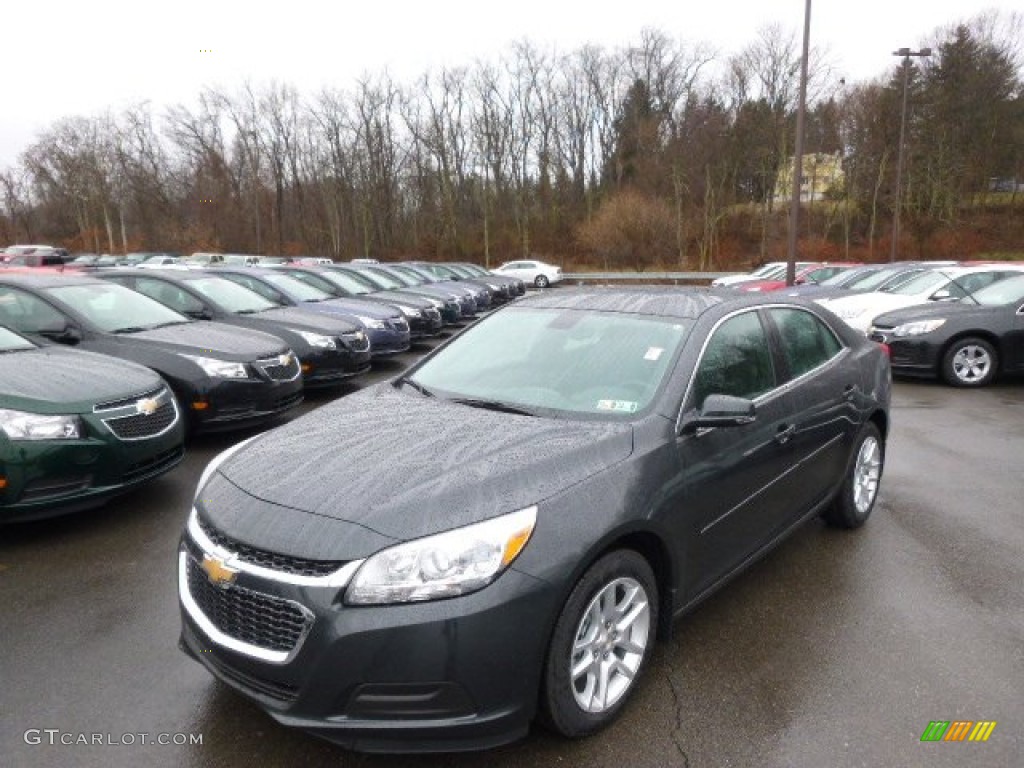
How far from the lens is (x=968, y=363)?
9.60 m

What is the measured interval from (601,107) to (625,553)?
58.2 metres

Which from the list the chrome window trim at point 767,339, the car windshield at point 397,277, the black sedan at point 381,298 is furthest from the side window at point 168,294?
the car windshield at point 397,277

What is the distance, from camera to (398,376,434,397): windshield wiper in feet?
11.3

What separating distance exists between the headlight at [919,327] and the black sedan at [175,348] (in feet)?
27.2

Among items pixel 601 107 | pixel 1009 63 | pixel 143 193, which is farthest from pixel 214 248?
pixel 1009 63

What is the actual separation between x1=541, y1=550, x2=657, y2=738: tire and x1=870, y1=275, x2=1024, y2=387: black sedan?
28.7 ft

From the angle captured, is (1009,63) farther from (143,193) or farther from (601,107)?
(143,193)

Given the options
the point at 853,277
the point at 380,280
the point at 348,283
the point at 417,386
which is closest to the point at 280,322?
the point at 417,386

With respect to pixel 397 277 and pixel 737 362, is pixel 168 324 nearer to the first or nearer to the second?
pixel 737 362

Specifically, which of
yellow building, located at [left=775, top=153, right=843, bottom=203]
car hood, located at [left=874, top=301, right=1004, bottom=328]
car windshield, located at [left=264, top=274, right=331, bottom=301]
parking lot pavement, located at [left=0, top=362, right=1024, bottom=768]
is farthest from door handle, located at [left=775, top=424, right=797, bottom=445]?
yellow building, located at [left=775, top=153, right=843, bottom=203]

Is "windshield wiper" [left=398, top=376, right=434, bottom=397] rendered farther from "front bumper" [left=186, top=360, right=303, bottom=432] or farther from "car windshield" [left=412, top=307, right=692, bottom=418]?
"front bumper" [left=186, top=360, right=303, bottom=432]

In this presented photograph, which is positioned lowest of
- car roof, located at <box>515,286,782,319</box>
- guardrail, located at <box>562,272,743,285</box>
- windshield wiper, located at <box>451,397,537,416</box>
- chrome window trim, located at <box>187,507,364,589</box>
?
guardrail, located at <box>562,272,743,285</box>

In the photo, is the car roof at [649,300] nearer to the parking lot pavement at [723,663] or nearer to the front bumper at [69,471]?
the parking lot pavement at [723,663]

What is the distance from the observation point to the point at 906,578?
12.5 ft
